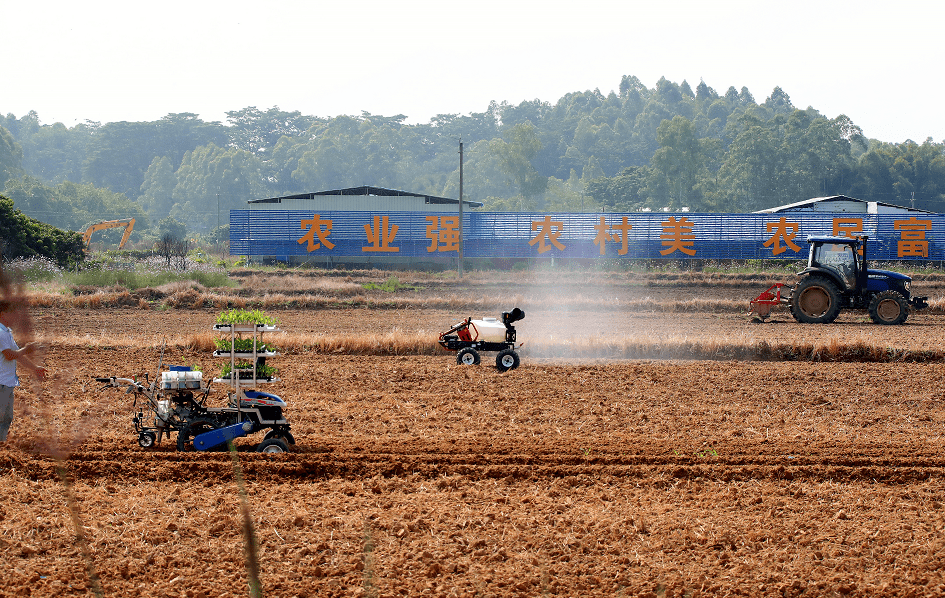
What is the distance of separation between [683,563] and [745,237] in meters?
42.5

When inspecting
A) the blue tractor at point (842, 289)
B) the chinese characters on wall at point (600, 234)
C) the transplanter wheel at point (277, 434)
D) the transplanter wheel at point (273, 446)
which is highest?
the chinese characters on wall at point (600, 234)

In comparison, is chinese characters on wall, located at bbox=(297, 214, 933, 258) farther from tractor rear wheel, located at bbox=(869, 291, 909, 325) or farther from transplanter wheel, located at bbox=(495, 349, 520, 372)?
transplanter wheel, located at bbox=(495, 349, 520, 372)

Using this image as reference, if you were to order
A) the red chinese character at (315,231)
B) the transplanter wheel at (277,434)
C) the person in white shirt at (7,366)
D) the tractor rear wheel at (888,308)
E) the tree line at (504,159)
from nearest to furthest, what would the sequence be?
the person in white shirt at (7,366) → the transplanter wheel at (277,434) → the tractor rear wheel at (888,308) → the red chinese character at (315,231) → the tree line at (504,159)

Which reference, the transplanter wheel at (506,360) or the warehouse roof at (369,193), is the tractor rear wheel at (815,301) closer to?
the transplanter wheel at (506,360)

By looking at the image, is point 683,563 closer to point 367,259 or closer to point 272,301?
point 272,301

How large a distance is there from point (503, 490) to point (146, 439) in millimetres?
4060

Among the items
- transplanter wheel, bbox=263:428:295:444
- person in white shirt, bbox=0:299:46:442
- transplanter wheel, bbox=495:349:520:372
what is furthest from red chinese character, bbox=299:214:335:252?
transplanter wheel, bbox=263:428:295:444

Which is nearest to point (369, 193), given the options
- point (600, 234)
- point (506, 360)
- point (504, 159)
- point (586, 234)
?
point (586, 234)

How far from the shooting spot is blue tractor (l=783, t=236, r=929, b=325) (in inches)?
837

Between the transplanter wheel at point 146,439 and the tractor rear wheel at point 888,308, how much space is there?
19.6 metres

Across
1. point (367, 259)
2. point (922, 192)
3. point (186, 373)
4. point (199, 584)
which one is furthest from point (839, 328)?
point (922, 192)

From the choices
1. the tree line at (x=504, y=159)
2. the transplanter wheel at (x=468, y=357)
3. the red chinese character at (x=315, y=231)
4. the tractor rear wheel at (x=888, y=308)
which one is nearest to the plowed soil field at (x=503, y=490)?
the transplanter wheel at (x=468, y=357)

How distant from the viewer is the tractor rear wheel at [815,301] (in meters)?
21.2

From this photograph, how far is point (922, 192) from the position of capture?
84.8m
